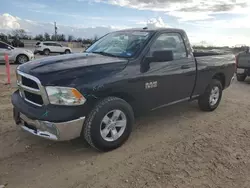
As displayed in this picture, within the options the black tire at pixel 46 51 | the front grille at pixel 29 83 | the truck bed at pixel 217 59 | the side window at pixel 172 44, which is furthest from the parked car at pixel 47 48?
the front grille at pixel 29 83

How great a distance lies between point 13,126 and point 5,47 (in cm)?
1212

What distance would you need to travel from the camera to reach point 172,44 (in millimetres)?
4820

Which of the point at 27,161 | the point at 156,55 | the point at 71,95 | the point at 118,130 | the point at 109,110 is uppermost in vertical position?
the point at 156,55

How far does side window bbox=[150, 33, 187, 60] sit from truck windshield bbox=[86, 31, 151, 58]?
228 millimetres

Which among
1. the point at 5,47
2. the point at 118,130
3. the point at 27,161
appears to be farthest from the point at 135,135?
the point at 5,47

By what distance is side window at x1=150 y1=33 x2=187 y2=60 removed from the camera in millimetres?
4465

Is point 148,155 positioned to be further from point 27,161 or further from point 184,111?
point 184,111

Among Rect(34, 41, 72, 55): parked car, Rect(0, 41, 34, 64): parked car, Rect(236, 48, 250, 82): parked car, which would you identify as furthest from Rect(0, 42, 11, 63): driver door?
Rect(236, 48, 250, 82): parked car

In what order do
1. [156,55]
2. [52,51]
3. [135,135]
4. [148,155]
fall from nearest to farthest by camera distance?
[148,155] → [156,55] → [135,135] → [52,51]

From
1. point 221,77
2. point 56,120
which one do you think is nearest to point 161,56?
point 56,120

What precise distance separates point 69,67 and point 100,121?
2.75ft

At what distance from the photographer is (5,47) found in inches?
594

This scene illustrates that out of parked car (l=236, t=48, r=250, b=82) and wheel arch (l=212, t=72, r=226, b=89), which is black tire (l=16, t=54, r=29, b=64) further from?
wheel arch (l=212, t=72, r=226, b=89)

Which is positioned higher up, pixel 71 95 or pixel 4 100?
pixel 71 95
